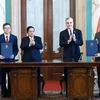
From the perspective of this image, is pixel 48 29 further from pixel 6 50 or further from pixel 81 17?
pixel 6 50

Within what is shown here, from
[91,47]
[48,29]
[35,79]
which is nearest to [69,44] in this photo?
[91,47]

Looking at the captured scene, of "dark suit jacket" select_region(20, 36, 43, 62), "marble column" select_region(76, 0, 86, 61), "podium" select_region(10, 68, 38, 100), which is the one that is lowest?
"podium" select_region(10, 68, 38, 100)

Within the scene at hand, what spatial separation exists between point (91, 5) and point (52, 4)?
4.52ft

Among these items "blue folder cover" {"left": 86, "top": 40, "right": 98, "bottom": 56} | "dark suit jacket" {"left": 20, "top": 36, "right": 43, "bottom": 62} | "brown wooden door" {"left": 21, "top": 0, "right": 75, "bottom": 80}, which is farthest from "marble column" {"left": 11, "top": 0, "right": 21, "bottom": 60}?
"blue folder cover" {"left": 86, "top": 40, "right": 98, "bottom": 56}

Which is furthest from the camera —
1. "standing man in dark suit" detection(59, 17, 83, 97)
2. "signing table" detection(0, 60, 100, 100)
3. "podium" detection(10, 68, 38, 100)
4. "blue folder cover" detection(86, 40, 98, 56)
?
"standing man in dark suit" detection(59, 17, 83, 97)

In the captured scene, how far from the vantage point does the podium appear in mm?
5383

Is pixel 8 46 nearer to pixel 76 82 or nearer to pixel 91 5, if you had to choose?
pixel 76 82

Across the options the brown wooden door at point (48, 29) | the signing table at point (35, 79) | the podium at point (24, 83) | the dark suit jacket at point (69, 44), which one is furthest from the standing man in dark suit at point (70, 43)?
the brown wooden door at point (48, 29)

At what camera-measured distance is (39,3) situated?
880cm

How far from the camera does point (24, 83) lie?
539 centimetres

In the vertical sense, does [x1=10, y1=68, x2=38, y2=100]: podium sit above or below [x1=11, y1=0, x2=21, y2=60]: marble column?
below

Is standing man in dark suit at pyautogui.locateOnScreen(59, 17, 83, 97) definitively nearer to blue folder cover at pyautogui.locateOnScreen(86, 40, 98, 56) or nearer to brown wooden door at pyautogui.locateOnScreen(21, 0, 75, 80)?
blue folder cover at pyautogui.locateOnScreen(86, 40, 98, 56)

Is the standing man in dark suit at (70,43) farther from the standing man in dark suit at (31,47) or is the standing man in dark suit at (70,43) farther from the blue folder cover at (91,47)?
the standing man in dark suit at (31,47)

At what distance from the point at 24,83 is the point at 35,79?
22 centimetres
